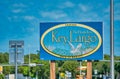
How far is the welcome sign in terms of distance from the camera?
4659 cm

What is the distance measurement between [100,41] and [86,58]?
2.19 meters

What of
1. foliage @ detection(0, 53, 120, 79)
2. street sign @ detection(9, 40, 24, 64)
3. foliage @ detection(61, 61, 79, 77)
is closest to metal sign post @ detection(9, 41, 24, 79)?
street sign @ detection(9, 40, 24, 64)

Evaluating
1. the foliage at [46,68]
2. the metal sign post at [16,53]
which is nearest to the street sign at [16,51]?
the metal sign post at [16,53]

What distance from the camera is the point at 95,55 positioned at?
46.9 m

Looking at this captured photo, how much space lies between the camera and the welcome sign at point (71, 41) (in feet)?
153

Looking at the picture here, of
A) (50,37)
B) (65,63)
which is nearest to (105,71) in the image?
(65,63)

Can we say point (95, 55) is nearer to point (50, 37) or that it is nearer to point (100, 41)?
point (100, 41)

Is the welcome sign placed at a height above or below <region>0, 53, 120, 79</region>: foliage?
above

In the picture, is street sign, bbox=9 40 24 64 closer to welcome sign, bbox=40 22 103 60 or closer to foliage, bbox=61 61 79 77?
welcome sign, bbox=40 22 103 60

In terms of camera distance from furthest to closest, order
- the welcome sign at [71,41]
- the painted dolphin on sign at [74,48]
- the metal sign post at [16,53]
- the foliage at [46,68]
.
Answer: the foliage at [46,68]
the painted dolphin on sign at [74,48]
the welcome sign at [71,41]
the metal sign post at [16,53]

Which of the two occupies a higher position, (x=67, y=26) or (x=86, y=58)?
(x=67, y=26)

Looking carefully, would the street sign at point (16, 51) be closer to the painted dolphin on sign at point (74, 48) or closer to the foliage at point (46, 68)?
the painted dolphin on sign at point (74, 48)

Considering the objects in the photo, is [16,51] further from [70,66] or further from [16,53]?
[70,66]

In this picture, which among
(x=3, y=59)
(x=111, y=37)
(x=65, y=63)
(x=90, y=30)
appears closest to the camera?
(x=111, y=37)
